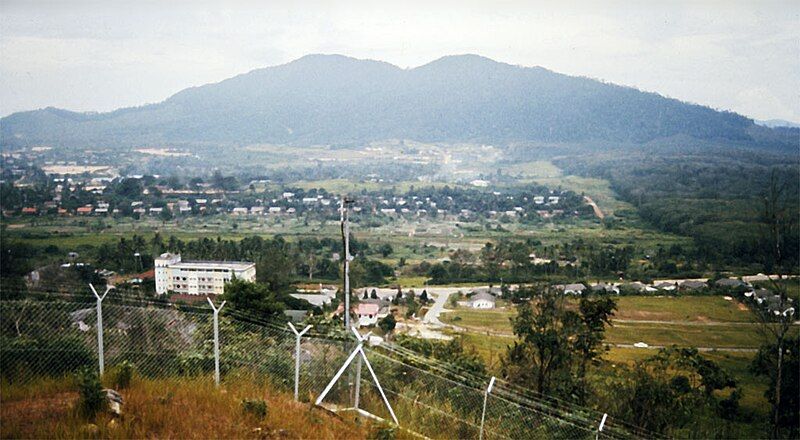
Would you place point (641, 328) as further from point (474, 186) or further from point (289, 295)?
point (474, 186)

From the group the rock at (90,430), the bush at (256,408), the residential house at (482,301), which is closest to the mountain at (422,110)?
the residential house at (482,301)

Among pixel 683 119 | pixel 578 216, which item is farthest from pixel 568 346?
pixel 683 119

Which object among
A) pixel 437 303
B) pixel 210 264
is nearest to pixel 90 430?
pixel 210 264

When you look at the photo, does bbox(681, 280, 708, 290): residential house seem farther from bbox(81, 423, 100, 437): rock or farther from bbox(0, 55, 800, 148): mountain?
bbox(0, 55, 800, 148): mountain

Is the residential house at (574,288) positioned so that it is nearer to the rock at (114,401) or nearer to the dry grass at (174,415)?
the dry grass at (174,415)

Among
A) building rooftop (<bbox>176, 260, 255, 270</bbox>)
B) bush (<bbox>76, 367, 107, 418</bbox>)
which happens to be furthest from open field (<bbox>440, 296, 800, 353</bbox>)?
bush (<bbox>76, 367, 107, 418</bbox>)

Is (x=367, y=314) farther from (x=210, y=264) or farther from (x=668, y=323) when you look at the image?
(x=668, y=323)
